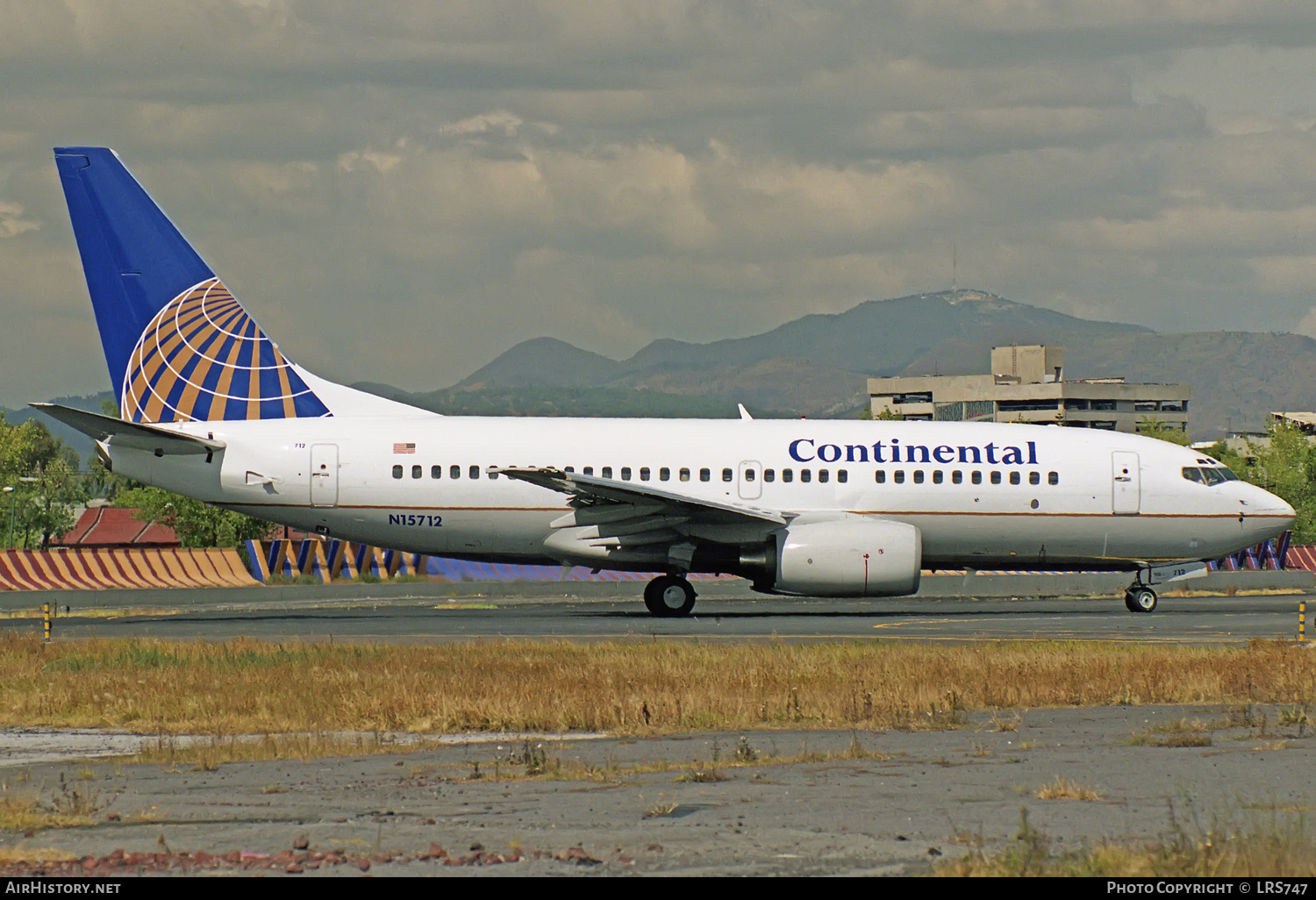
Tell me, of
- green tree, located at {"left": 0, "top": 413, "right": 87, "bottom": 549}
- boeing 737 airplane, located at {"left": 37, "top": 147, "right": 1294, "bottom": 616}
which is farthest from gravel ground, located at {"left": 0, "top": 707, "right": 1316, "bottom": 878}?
green tree, located at {"left": 0, "top": 413, "right": 87, "bottom": 549}

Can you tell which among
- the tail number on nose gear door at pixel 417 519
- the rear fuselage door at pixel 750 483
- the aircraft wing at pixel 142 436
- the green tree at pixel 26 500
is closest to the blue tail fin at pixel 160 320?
the aircraft wing at pixel 142 436

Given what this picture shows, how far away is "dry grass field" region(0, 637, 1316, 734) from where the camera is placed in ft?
50.4

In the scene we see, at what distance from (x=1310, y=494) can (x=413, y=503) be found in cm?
8506

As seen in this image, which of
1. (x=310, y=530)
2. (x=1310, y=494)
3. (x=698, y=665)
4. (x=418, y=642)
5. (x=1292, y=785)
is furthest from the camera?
(x=1310, y=494)

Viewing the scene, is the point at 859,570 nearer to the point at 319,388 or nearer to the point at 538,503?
the point at 538,503

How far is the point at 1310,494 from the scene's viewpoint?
3939 inches

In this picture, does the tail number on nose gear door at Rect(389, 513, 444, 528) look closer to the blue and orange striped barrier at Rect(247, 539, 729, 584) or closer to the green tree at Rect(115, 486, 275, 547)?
the blue and orange striped barrier at Rect(247, 539, 729, 584)

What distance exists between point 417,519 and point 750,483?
680cm

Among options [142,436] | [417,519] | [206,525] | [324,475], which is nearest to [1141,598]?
[417,519]

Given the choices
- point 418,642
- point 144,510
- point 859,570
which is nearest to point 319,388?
point 418,642

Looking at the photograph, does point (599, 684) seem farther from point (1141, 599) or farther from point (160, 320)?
point (1141, 599)

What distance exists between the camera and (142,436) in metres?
29.2

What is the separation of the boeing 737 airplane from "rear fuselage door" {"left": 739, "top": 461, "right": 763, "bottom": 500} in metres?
0.04

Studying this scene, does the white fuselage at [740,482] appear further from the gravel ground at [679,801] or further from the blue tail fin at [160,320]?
the gravel ground at [679,801]
